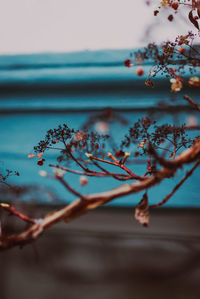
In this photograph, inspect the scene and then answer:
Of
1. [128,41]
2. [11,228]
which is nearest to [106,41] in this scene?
[128,41]

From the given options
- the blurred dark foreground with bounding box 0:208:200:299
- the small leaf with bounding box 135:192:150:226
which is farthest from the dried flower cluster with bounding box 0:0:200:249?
the blurred dark foreground with bounding box 0:208:200:299

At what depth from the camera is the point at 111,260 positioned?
780 mm

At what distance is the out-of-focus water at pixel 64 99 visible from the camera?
80 centimetres

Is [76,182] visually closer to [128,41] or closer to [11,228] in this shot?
[11,228]

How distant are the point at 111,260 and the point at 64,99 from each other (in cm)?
43

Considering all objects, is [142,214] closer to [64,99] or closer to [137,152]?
[137,152]

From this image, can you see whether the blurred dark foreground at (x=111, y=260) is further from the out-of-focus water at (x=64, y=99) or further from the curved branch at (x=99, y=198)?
the curved branch at (x=99, y=198)

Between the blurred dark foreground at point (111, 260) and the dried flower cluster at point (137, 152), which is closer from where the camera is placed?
the dried flower cluster at point (137, 152)

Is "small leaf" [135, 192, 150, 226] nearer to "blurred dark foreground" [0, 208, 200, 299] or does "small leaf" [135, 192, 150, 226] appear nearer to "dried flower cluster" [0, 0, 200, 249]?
"dried flower cluster" [0, 0, 200, 249]

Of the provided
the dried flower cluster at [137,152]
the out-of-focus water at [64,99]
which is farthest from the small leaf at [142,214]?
the out-of-focus water at [64,99]

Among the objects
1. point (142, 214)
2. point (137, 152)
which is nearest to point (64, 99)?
point (137, 152)

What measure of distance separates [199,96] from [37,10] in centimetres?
46

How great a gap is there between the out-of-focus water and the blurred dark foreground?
65 mm

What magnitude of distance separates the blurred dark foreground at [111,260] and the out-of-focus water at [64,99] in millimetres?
65
